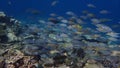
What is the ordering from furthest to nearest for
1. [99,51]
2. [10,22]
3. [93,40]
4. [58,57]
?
[10,22] < [93,40] < [99,51] < [58,57]

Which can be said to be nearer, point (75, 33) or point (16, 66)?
point (16, 66)

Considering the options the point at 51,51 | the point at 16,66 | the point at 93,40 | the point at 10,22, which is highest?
the point at 10,22

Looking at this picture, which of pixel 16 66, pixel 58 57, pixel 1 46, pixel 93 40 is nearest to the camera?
pixel 16 66

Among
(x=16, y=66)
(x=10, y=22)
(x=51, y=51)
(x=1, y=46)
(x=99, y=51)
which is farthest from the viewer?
(x=10, y=22)

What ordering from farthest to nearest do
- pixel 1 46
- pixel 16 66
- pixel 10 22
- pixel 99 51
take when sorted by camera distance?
pixel 10 22
pixel 99 51
pixel 1 46
pixel 16 66

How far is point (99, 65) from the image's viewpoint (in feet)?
27.9

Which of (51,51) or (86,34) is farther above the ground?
(86,34)

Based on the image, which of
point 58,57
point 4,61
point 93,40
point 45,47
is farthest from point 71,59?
point 93,40

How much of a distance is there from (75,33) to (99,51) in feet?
9.12

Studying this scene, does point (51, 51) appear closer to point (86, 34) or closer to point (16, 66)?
point (16, 66)

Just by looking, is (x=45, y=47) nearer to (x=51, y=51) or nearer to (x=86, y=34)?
(x=51, y=51)

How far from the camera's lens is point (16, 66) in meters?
7.74

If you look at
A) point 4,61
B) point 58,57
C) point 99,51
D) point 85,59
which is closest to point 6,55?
point 4,61

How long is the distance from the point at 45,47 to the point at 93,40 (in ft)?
13.2
